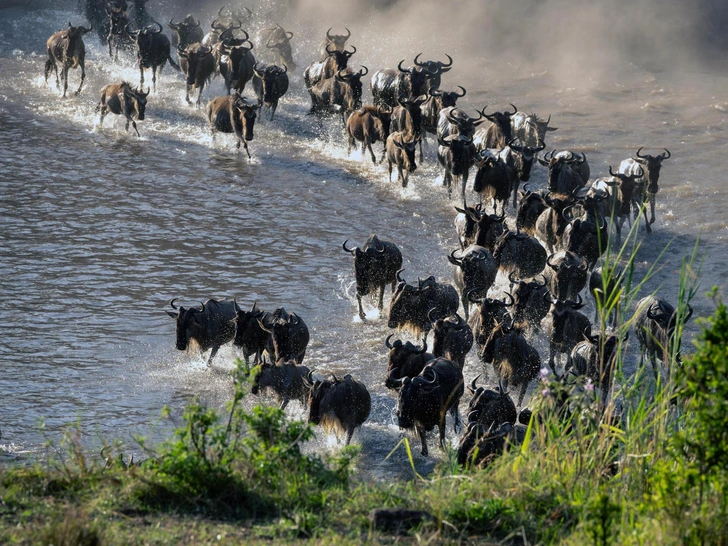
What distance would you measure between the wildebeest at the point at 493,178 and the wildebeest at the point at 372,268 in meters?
3.52

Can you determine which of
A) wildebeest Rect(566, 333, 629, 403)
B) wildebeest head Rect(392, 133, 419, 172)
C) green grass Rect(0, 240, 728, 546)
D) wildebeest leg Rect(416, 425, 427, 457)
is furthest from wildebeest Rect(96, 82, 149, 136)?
green grass Rect(0, 240, 728, 546)

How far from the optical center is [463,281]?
12797 mm

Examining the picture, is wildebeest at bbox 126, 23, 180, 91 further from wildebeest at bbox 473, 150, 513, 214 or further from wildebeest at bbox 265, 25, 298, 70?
wildebeest at bbox 473, 150, 513, 214

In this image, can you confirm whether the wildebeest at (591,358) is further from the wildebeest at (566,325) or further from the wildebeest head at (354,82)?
the wildebeest head at (354,82)

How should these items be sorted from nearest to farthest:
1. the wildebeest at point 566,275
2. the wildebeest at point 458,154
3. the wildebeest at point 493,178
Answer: the wildebeest at point 566,275 < the wildebeest at point 493,178 < the wildebeest at point 458,154

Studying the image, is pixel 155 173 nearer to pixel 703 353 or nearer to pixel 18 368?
pixel 18 368

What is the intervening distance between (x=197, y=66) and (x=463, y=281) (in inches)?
469

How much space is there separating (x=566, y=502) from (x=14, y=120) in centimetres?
1863

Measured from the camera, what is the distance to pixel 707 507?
4820mm

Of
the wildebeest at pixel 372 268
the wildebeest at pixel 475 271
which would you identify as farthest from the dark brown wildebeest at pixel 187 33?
the wildebeest at pixel 475 271

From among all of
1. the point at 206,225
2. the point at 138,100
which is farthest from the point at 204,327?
the point at 138,100

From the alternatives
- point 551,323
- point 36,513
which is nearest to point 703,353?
point 36,513

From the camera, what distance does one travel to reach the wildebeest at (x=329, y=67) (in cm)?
2214

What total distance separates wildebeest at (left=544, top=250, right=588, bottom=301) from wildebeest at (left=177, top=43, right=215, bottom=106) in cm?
1225
